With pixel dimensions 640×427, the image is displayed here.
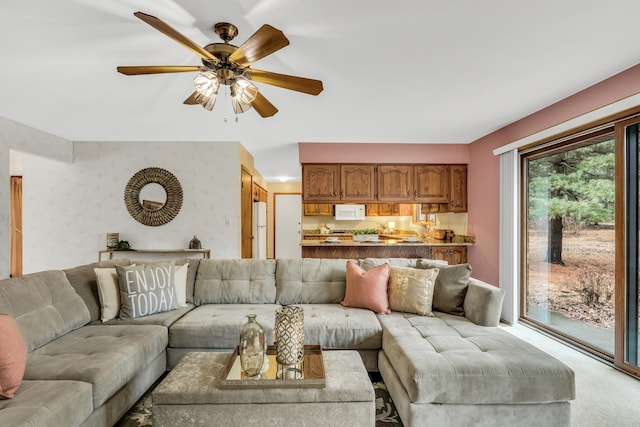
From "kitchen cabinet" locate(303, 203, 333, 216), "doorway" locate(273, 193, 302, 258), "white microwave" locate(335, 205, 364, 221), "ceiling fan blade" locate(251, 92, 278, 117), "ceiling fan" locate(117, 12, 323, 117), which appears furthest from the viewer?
"doorway" locate(273, 193, 302, 258)

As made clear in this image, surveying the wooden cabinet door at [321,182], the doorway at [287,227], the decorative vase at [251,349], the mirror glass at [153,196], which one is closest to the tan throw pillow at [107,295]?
the decorative vase at [251,349]

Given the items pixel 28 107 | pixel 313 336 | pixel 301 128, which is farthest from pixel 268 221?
pixel 313 336

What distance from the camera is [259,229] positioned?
27.1 feet

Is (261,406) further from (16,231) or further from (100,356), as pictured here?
(16,231)

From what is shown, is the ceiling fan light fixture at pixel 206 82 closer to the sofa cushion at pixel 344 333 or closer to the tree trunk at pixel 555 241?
the sofa cushion at pixel 344 333

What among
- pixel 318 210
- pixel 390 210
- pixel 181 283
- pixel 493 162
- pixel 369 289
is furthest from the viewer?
pixel 390 210

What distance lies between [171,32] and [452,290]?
104 inches

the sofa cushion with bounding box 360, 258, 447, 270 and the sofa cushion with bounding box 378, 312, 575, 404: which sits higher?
the sofa cushion with bounding box 360, 258, 447, 270

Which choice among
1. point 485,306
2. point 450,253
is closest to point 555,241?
point 450,253

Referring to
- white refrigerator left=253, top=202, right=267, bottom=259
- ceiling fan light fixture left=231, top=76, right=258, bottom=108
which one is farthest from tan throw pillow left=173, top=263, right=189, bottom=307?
white refrigerator left=253, top=202, right=267, bottom=259

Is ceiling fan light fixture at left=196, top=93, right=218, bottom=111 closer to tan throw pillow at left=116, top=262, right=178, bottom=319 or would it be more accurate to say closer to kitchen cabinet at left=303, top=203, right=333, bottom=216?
tan throw pillow at left=116, top=262, right=178, bottom=319

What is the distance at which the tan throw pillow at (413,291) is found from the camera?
110 inches

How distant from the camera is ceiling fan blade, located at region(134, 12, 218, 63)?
1518mm

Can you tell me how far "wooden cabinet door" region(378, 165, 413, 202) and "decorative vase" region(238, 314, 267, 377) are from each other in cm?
385
